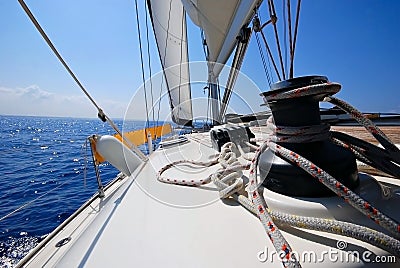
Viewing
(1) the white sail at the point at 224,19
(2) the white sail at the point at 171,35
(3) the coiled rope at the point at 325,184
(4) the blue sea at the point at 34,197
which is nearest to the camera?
(3) the coiled rope at the point at 325,184

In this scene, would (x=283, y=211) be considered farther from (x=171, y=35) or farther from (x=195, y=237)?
(x=171, y=35)

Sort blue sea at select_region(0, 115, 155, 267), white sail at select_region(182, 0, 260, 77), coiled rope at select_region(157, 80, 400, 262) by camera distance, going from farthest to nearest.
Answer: blue sea at select_region(0, 115, 155, 267) → white sail at select_region(182, 0, 260, 77) → coiled rope at select_region(157, 80, 400, 262)

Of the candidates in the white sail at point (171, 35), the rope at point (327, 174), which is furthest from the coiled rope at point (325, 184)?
the white sail at point (171, 35)

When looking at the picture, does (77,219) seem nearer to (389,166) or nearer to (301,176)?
(301,176)

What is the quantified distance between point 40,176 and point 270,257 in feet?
16.6

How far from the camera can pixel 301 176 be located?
0.35 m

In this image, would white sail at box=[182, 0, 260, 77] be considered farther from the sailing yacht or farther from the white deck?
the white deck

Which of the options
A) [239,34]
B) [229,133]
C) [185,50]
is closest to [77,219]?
[229,133]

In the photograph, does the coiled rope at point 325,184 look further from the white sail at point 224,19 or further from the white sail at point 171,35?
the white sail at point 171,35

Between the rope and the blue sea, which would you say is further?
the blue sea

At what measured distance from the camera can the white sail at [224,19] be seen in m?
1.20

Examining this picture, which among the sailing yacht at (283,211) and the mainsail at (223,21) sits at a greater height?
the mainsail at (223,21)

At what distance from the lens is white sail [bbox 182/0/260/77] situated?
1195 mm

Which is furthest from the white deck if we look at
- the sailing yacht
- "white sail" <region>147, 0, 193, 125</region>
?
"white sail" <region>147, 0, 193, 125</region>
